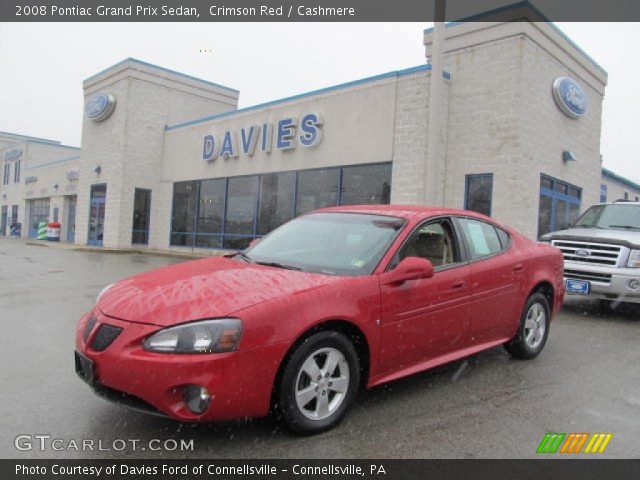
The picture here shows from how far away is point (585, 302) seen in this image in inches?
371

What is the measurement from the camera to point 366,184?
1459 centimetres

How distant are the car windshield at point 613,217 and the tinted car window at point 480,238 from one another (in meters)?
4.55

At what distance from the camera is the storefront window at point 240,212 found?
18172 millimetres

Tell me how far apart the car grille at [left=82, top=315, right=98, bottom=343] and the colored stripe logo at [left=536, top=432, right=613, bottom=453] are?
2.86 m

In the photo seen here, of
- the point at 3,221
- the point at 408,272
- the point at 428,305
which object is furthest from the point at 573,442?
the point at 3,221

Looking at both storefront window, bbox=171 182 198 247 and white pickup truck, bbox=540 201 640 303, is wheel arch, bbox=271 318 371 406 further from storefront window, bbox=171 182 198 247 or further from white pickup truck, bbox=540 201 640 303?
storefront window, bbox=171 182 198 247

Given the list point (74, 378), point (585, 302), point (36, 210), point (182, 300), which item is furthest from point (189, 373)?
point (36, 210)

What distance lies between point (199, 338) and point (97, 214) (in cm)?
2457

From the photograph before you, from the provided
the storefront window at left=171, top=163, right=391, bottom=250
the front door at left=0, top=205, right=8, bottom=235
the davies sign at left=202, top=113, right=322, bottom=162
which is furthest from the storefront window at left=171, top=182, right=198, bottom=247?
the front door at left=0, top=205, right=8, bottom=235

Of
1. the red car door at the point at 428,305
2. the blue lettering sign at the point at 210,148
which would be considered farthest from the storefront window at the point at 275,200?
the red car door at the point at 428,305

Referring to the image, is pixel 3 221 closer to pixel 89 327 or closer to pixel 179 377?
pixel 89 327

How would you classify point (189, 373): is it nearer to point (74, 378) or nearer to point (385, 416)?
point (385, 416)

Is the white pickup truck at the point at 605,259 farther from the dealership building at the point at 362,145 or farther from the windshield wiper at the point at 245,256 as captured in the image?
the windshield wiper at the point at 245,256

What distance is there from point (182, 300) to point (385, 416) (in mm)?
1600
